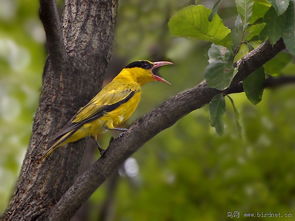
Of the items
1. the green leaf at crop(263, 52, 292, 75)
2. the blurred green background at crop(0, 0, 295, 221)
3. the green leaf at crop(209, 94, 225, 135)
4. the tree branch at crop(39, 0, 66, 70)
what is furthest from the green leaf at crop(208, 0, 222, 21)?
the blurred green background at crop(0, 0, 295, 221)

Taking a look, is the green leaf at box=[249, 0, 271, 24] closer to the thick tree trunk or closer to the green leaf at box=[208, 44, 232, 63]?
the green leaf at box=[208, 44, 232, 63]

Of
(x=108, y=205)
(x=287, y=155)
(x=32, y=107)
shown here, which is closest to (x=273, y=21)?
(x=287, y=155)

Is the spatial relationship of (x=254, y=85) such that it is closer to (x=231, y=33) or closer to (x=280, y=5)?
(x=231, y=33)

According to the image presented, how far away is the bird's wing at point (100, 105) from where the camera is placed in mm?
3695

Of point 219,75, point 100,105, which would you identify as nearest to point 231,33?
point 219,75

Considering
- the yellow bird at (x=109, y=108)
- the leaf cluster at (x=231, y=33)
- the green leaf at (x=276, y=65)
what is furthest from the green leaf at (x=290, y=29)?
Result: the yellow bird at (x=109, y=108)

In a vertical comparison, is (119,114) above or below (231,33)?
below

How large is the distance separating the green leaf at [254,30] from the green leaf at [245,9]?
0.24 ft

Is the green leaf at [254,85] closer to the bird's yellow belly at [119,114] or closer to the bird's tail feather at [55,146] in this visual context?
the bird's tail feather at [55,146]

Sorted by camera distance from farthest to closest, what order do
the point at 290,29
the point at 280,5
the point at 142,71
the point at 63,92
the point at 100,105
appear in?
the point at 142,71 → the point at 100,105 → the point at 63,92 → the point at 290,29 → the point at 280,5

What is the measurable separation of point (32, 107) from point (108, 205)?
1.71 m

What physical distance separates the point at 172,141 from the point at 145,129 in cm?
357

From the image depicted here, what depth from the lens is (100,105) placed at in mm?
4375

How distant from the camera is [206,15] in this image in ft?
9.84
